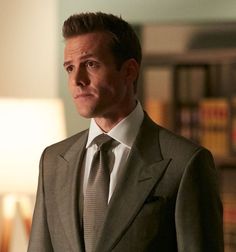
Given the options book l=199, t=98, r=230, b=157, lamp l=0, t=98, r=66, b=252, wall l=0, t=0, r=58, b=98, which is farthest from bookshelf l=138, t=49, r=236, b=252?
lamp l=0, t=98, r=66, b=252

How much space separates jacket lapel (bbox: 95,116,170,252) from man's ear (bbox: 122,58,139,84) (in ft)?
0.41

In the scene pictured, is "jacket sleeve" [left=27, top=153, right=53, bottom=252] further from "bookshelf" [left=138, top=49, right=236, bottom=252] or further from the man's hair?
"bookshelf" [left=138, top=49, right=236, bottom=252]

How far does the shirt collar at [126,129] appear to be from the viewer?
1298mm

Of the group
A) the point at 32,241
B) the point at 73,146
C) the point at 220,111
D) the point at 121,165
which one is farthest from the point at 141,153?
the point at 220,111

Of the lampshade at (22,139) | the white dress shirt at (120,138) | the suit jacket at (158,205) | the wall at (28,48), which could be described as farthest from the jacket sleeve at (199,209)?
the wall at (28,48)

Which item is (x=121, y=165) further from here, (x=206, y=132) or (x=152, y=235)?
(x=206, y=132)

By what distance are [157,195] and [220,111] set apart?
2.21 meters

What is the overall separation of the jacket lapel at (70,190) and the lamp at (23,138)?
0.68 metres

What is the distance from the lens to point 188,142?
129cm

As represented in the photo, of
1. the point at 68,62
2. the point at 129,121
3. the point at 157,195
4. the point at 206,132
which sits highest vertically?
the point at 68,62

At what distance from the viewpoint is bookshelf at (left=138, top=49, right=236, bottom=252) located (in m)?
3.38

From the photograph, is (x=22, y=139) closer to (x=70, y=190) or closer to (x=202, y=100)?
(x=70, y=190)

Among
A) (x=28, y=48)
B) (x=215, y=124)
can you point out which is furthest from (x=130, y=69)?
(x=215, y=124)

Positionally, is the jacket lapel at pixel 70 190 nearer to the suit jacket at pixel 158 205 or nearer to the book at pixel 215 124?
the suit jacket at pixel 158 205
